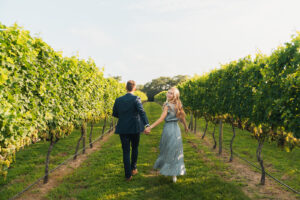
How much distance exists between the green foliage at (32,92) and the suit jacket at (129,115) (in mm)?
1729

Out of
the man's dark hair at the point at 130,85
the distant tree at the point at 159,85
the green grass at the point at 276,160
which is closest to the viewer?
the man's dark hair at the point at 130,85

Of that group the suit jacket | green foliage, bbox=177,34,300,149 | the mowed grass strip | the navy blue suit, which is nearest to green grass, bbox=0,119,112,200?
the mowed grass strip

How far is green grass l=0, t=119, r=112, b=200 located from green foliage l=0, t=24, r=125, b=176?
1.47 metres

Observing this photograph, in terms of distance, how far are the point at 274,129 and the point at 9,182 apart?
7.25 meters

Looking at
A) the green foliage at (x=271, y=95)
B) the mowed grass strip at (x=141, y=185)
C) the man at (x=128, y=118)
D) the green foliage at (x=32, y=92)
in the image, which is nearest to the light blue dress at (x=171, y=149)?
the mowed grass strip at (x=141, y=185)

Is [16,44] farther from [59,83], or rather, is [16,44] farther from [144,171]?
[144,171]

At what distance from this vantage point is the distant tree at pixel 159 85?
123m

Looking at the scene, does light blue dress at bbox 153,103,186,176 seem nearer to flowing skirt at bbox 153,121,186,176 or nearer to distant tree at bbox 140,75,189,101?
flowing skirt at bbox 153,121,186,176

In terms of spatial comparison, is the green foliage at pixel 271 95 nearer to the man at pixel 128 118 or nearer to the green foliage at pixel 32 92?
the man at pixel 128 118

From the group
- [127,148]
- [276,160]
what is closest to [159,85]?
[276,160]

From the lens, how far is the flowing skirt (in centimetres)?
499

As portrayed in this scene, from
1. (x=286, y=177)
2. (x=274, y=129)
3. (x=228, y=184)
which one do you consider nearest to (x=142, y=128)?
(x=228, y=184)

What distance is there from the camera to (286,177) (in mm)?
6078

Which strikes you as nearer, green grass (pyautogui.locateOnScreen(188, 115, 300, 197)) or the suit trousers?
the suit trousers
